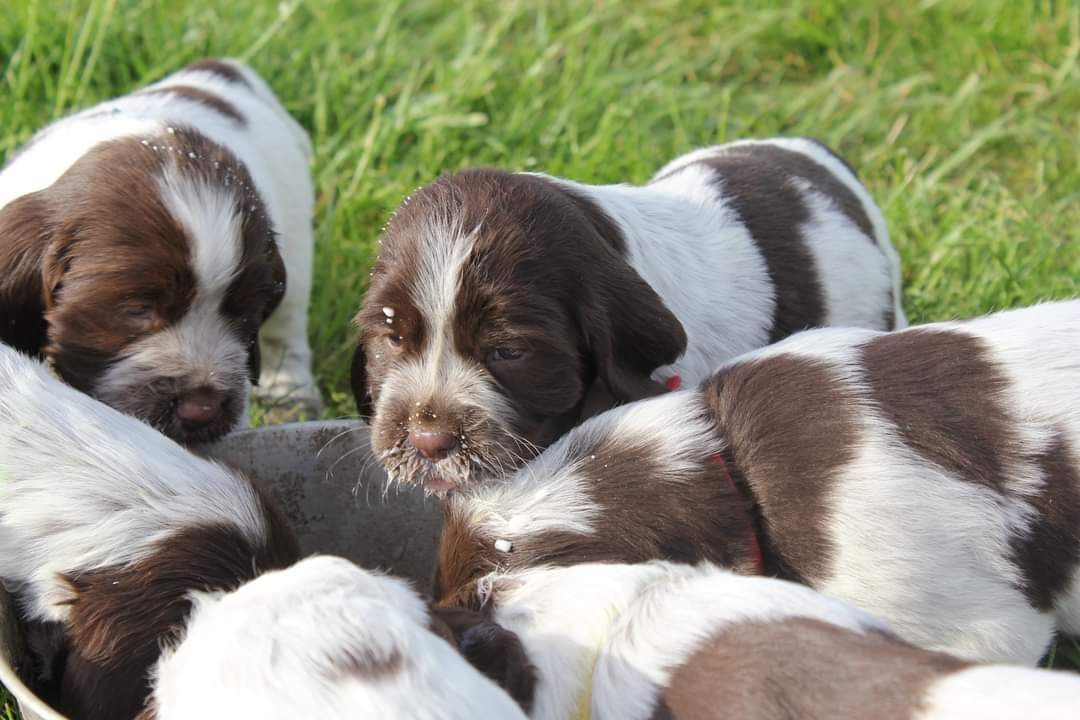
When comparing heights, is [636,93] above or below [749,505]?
above

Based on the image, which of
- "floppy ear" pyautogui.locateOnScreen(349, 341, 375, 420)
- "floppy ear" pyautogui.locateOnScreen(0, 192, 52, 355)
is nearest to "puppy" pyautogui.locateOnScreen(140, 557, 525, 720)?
"floppy ear" pyautogui.locateOnScreen(349, 341, 375, 420)

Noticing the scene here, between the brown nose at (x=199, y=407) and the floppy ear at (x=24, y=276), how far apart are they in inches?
18.2

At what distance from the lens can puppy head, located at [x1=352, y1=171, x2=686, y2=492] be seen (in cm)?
370

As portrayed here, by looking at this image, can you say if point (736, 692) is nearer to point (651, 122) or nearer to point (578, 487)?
point (578, 487)

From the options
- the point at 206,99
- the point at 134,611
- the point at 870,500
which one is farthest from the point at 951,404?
the point at 206,99

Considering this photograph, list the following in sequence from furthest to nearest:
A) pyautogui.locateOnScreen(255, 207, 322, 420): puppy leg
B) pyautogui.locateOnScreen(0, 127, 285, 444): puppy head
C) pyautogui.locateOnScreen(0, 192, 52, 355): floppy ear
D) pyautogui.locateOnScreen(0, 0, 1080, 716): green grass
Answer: pyautogui.locateOnScreen(0, 0, 1080, 716): green grass → pyautogui.locateOnScreen(255, 207, 322, 420): puppy leg → pyautogui.locateOnScreen(0, 192, 52, 355): floppy ear → pyautogui.locateOnScreen(0, 127, 285, 444): puppy head

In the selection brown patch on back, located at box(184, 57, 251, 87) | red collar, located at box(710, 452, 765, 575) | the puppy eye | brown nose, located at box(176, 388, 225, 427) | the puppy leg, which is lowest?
Answer: the puppy leg

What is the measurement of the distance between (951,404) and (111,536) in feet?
6.69

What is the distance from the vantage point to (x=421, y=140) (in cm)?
629

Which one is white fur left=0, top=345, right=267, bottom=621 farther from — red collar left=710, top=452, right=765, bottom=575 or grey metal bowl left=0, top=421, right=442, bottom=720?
red collar left=710, top=452, right=765, bottom=575

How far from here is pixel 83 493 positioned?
3.47m

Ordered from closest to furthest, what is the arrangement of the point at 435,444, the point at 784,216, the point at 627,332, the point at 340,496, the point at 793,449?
1. the point at 793,449
2. the point at 435,444
3. the point at 627,332
4. the point at 340,496
5. the point at 784,216

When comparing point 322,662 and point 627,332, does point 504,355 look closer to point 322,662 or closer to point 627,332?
point 627,332

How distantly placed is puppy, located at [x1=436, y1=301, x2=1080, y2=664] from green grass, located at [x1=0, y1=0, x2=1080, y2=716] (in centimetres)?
187
